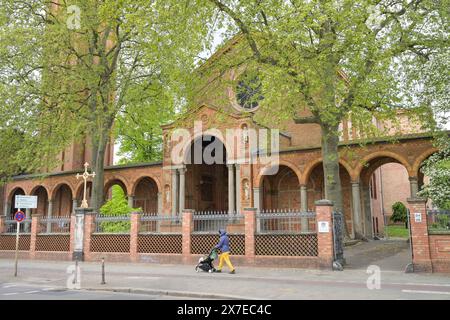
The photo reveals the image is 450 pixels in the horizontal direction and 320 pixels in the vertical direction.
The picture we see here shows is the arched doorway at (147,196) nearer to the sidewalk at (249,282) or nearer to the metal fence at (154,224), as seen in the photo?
the metal fence at (154,224)

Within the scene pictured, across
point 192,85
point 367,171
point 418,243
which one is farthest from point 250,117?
point 418,243

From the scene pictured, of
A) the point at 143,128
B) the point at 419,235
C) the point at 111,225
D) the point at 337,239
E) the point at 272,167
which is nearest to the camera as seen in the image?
the point at 419,235

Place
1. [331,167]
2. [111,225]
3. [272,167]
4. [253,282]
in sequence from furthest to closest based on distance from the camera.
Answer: [272,167]
[111,225]
[331,167]
[253,282]

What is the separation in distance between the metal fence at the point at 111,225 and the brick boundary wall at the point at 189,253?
276 mm

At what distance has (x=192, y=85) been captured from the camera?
18.9 metres

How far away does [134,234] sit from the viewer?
17281mm

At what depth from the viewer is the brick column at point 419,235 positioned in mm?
12141

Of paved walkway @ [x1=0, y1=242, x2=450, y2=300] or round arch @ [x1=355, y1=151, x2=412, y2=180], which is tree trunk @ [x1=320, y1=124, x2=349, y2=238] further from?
round arch @ [x1=355, y1=151, x2=412, y2=180]

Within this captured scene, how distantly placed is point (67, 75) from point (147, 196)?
12763 millimetres

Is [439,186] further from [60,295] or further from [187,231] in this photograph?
[60,295]

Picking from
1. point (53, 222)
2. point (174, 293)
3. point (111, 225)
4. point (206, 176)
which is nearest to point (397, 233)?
point (206, 176)

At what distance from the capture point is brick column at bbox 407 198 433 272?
12141 millimetres
